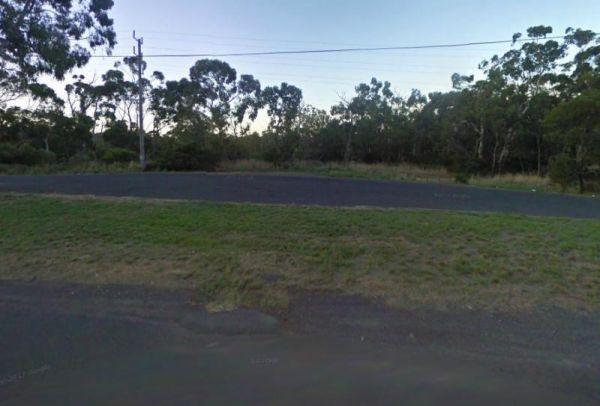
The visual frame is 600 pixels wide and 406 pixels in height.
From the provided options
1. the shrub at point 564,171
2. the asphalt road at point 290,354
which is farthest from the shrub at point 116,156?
the shrub at point 564,171

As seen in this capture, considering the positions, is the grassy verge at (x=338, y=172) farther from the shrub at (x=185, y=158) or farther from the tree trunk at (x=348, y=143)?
the tree trunk at (x=348, y=143)

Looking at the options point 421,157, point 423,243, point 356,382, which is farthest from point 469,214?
point 421,157

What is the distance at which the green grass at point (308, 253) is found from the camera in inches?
170

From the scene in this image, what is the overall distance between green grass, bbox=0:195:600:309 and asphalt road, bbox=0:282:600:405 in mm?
443

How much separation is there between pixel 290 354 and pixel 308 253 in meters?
2.53

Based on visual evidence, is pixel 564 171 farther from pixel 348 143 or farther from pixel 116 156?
pixel 116 156

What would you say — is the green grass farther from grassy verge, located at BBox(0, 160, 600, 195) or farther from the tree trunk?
the tree trunk

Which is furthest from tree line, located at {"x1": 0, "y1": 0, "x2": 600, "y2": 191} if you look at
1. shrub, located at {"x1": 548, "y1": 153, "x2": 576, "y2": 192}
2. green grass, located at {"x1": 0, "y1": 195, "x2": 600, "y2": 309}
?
green grass, located at {"x1": 0, "y1": 195, "x2": 600, "y2": 309}

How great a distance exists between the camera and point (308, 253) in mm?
5461

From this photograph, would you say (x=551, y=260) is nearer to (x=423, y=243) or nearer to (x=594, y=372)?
(x=423, y=243)

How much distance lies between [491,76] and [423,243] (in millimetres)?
33670

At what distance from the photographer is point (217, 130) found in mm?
38156

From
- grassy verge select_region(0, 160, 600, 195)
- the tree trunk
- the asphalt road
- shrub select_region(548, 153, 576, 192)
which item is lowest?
the asphalt road

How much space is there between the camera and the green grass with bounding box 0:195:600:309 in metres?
4.31
